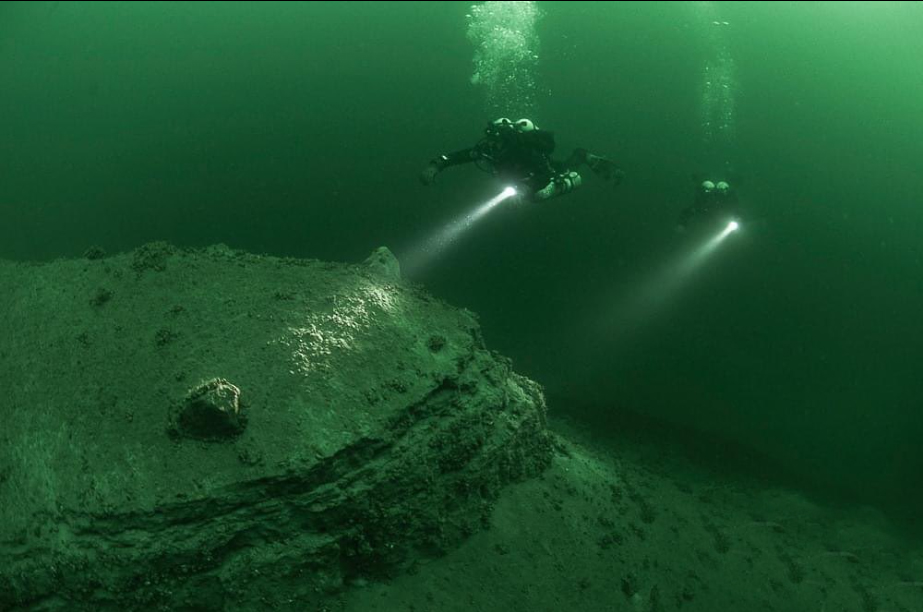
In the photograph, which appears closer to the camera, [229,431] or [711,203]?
[229,431]

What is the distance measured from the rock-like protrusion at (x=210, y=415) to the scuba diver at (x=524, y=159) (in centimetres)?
626

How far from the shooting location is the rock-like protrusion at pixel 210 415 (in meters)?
3.18

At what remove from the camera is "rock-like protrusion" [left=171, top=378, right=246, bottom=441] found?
3.18m

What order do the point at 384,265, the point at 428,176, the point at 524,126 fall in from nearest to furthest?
the point at 384,265, the point at 428,176, the point at 524,126

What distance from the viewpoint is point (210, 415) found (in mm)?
3193

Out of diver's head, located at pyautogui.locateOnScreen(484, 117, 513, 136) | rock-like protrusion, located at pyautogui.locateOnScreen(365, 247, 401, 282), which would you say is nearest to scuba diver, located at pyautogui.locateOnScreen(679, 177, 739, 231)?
diver's head, located at pyautogui.locateOnScreen(484, 117, 513, 136)

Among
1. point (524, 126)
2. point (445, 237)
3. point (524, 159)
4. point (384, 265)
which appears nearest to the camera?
point (384, 265)

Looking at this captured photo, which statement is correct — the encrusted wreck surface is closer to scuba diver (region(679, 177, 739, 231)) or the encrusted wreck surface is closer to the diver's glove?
the diver's glove

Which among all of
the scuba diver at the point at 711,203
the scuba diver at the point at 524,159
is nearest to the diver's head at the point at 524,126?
the scuba diver at the point at 524,159

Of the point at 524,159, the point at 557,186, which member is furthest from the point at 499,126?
the point at 557,186

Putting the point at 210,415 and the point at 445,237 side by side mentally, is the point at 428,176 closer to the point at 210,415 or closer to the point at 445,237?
the point at 445,237

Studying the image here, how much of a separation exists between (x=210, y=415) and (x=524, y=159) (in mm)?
7335

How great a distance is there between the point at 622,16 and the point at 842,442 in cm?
3943

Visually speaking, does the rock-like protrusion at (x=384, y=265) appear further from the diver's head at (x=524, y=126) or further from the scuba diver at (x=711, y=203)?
the scuba diver at (x=711, y=203)
